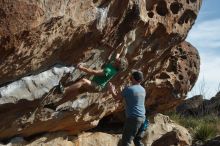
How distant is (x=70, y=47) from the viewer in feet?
44.6

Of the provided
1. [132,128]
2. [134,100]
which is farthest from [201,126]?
[134,100]

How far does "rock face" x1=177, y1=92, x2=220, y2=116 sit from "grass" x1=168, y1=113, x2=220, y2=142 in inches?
58.9

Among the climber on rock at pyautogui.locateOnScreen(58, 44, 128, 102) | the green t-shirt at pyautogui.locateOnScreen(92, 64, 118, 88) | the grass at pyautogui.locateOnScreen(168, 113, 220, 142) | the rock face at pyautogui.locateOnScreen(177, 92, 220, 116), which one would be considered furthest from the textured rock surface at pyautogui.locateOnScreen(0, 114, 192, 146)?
the rock face at pyautogui.locateOnScreen(177, 92, 220, 116)

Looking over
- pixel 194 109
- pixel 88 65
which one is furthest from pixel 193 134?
pixel 88 65

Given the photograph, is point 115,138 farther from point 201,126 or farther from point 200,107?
point 200,107

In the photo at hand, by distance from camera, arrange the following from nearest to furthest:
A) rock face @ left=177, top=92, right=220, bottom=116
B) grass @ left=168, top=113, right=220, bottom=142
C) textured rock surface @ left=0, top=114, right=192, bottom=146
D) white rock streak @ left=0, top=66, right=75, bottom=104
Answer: white rock streak @ left=0, top=66, right=75, bottom=104, textured rock surface @ left=0, top=114, right=192, bottom=146, grass @ left=168, top=113, right=220, bottom=142, rock face @ left=177, top=92, right=220, bottom=116

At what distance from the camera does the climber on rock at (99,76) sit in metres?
13.1

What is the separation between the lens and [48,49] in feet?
42.8

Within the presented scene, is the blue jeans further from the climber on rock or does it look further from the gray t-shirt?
the climber on rock

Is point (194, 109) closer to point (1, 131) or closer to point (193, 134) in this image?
A: point (193, 134)

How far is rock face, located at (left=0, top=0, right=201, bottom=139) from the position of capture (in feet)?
40.1

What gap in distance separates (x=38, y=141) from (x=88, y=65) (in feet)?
9.06

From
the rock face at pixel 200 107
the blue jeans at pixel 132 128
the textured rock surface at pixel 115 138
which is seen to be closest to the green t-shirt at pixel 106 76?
the blue jeans at pixel 132 128

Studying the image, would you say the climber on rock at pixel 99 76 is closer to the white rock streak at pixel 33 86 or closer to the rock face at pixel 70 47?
the rock face at pixel 70 47
